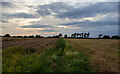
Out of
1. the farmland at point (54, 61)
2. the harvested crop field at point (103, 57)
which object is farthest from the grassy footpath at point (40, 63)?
the harvested crop field at point (103, 57)

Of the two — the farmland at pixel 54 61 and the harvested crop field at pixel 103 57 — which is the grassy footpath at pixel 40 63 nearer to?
the farmland at pixel 54 61

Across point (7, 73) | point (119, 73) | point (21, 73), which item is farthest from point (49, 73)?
point (119, 73)

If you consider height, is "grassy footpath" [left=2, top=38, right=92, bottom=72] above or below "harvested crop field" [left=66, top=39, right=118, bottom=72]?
above

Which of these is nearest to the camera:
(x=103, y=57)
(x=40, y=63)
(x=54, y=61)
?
(x=40, y=63)

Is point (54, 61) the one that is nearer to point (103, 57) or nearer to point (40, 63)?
point (40, 63)

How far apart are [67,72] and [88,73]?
4.87ft

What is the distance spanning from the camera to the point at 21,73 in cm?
498

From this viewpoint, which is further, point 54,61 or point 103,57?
point 103,57

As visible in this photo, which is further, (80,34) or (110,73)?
(80,34)

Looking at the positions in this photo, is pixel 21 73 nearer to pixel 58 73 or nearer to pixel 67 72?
pixel 58 73

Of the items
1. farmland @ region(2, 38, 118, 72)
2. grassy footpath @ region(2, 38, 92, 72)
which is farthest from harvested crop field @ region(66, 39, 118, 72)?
grassy footpath @ region(2, 38, 92, 72)

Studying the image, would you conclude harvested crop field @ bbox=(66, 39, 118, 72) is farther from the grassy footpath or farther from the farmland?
the grassy footpath

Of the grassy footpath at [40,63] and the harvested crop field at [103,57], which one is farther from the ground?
the grassy footpath at [40,63]

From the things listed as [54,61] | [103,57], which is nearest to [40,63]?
[54,61]
